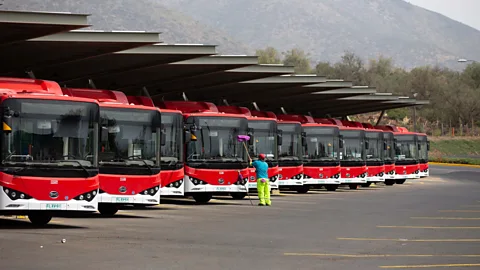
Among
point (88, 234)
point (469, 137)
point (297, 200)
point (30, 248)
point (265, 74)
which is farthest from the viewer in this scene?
point (469, 137)

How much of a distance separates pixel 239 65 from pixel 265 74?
171 inches

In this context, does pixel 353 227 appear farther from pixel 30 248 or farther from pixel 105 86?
pixel 105 86

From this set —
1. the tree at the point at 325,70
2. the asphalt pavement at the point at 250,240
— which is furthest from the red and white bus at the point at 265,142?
the tree at the point at 325,70

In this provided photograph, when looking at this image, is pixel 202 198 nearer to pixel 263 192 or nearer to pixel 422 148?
pixel 263 192

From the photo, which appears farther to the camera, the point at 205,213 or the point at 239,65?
the point at 239,65

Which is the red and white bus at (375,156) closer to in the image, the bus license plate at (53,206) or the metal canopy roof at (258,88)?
the metal canopy roof at (258,88)

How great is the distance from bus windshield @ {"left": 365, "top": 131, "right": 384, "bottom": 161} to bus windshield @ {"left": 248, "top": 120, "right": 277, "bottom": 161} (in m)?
13.3

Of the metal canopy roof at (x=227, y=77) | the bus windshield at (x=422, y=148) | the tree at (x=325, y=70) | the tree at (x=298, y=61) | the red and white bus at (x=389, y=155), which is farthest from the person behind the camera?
the tree at (x=298, y=61)

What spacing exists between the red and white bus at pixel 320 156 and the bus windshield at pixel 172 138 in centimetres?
1281

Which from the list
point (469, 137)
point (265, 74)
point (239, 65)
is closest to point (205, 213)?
point (239, 65)

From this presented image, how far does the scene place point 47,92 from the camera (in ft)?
71.5

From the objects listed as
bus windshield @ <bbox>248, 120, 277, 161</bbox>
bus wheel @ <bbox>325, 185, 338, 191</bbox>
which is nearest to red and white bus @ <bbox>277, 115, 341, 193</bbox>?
bus wheel @ <bbox>325, 185, 338, 191</bbox>

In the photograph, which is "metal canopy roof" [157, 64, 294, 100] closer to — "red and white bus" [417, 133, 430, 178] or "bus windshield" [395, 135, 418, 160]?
"bus windshield" [395, 135, 418, 160]

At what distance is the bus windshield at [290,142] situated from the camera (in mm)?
39562
